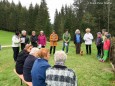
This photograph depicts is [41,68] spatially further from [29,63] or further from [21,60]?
[21,60]

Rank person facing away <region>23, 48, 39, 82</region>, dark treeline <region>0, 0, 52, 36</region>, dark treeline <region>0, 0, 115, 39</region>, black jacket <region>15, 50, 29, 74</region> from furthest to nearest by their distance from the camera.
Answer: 1. dark treeline <region>0, 0, 52, 36</region>
2. dark treeline <region>0, 0, 115, 39</region>
3. black jacket <region>15, 50, 29, 74</region>
4. person facing away <region>23, 48, 39, 82</region>

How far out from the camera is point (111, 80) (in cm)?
1066

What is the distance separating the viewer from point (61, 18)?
261ft

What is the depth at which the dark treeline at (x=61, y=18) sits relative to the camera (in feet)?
188

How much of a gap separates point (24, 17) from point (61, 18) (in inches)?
417

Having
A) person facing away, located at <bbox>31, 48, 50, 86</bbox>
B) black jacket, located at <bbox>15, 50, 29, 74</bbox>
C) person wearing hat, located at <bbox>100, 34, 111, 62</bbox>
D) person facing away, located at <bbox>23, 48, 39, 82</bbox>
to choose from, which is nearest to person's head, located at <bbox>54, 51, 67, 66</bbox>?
person facing away, located at <bbox>31, 48, 50, 86</bbox>

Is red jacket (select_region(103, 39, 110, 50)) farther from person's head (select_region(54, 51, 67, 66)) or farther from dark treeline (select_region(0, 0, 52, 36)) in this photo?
dark treeline (select_region(0, 0, 52, 36))

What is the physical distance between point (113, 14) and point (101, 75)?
156 feet

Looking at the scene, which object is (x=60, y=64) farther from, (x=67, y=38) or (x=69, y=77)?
(x=67, y=38)

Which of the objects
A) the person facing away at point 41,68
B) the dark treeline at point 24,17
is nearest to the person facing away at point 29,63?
the person facing away at point 41,68

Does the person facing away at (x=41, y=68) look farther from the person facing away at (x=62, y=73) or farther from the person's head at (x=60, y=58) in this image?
the person's head at (x=60, y=58)

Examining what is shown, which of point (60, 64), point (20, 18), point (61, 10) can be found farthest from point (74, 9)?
point (60, 64)

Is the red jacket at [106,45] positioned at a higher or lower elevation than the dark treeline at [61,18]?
lower

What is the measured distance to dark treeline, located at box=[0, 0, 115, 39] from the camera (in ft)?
188
